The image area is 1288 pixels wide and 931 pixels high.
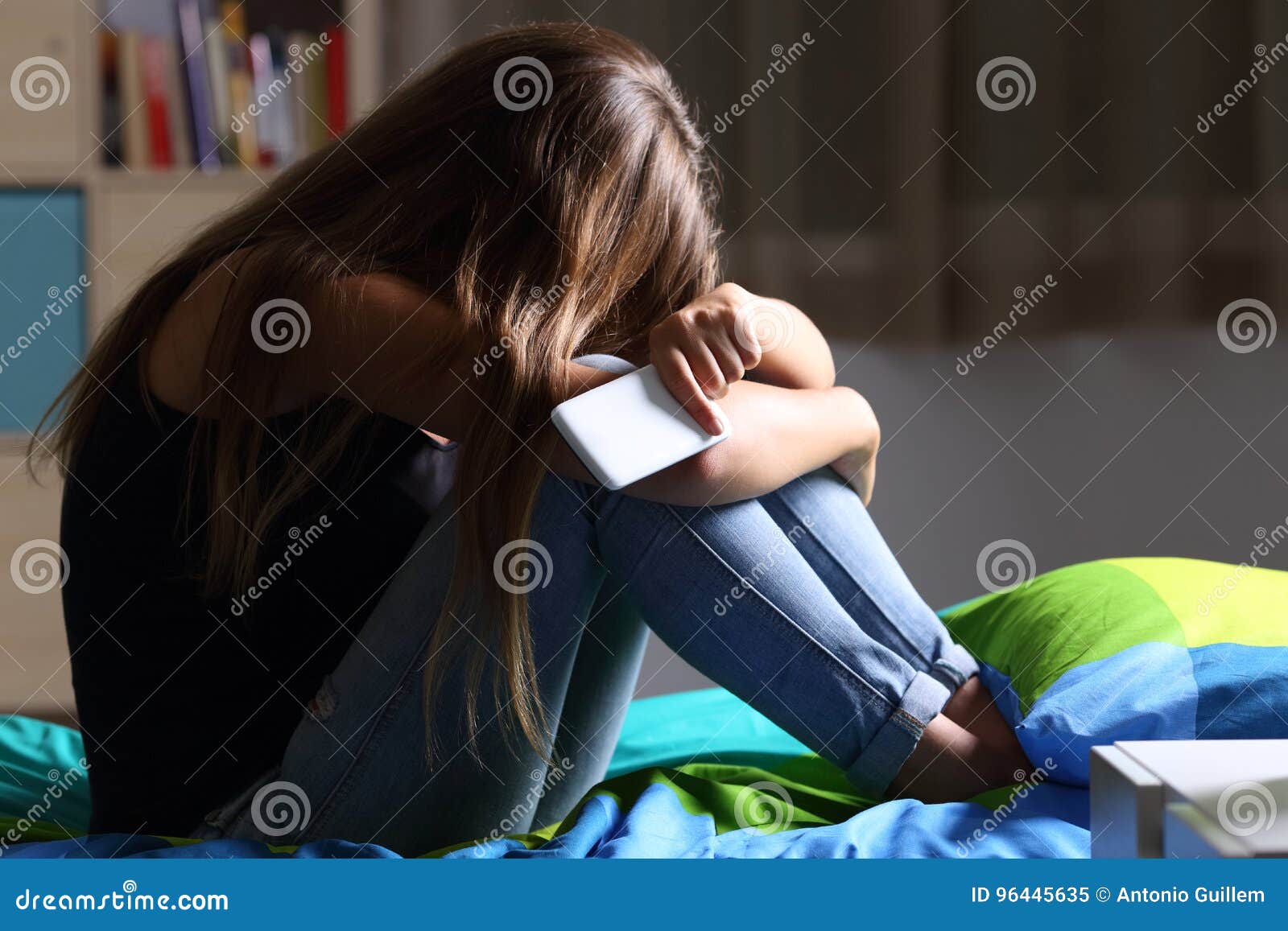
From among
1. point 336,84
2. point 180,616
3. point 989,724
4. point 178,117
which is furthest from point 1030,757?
point 178,117

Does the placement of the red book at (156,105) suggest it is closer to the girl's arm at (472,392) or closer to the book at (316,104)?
the book at (316,104)

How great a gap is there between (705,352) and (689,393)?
0.03 metres

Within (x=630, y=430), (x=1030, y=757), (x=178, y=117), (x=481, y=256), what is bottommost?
(x=1030, y=757)

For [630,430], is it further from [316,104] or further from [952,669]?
[316,104]

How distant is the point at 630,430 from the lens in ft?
2.35

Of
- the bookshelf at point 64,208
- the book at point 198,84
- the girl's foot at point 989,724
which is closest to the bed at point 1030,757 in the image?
the girl's foot at point 989,724

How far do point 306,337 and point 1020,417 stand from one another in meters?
1.35

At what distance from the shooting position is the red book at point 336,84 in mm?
1797

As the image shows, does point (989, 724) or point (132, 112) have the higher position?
point (132, 112)

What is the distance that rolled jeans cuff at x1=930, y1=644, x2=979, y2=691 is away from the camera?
814 millimetres

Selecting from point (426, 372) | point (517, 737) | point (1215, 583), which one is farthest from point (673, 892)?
point (1215, 583)

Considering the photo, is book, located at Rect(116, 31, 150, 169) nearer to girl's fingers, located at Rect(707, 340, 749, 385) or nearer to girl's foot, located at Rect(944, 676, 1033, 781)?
girl's fingers, located at Rect(707, 340, 749, 385)

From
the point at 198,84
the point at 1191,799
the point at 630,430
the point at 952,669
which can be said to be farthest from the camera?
the point at 198,84

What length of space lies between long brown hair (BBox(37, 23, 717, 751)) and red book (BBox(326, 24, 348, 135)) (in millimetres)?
968
